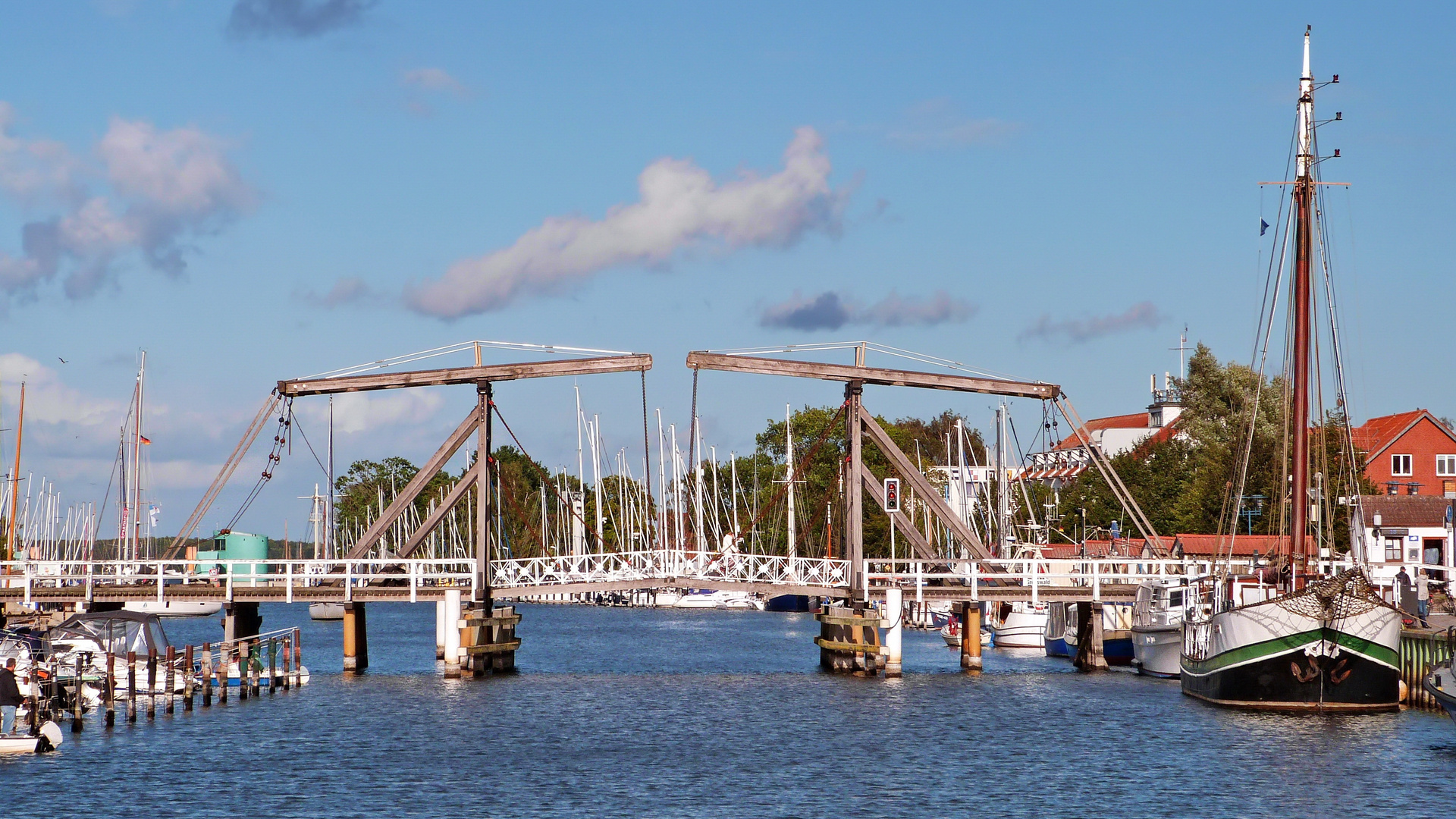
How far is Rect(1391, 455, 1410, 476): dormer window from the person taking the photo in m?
81.1

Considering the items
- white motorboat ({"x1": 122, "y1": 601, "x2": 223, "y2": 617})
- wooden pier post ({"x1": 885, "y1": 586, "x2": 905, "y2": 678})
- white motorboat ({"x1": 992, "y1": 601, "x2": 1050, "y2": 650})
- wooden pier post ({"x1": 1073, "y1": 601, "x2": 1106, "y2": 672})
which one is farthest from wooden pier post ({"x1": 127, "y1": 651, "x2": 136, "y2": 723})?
white motorboat ({"x1": 992, "y1": 601, "x2": 1050, "y2": 650})

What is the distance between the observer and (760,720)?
37.0m

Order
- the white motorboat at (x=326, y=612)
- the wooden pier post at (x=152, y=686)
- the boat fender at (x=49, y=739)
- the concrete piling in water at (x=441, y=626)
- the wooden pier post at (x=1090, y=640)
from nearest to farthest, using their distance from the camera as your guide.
A: the boat fender at (x=49, y=739), the wooden pier post at (x=152, y=686), the concrete piling in water at (x=441, y=626), the wooden pier post at (x=1090, y=640), the white motorboat at (x=326, y=612)

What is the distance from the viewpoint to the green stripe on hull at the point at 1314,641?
1325 inches

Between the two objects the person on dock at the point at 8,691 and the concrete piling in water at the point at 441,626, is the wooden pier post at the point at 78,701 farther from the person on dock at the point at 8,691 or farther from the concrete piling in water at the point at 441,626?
the concrete piling in water at the point at 441,626

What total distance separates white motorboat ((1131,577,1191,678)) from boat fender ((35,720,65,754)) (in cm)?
2668

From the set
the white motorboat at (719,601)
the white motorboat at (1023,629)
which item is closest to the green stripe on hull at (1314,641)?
the white motorboat at (1023,629)

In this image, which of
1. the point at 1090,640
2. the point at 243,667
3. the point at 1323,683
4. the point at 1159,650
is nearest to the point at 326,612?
the point at 243,667

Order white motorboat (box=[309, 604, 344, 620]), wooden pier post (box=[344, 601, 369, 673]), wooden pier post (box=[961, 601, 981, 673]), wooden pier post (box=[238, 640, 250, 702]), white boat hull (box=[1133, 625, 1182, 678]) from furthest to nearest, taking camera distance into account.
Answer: white motorboat (box=[309, 604, 344, 620]) < wooden pier post (box=[344, 601, 369, 673]) < wooden pier post (box=[961, 601, 981, 673]) < white boat hull (box=[1133, 625, 1182, 678]) < wooden pier post (box=[238, 640, 250, 702])

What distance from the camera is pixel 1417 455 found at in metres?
81.6

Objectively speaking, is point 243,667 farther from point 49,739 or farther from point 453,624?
point 49,739

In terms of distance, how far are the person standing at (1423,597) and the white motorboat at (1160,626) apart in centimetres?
541

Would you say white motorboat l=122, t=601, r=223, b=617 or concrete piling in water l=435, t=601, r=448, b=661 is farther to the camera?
concrete piling in water l=435, t=601, r=448, b=661

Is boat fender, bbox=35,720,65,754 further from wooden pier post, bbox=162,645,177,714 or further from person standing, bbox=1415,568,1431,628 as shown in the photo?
person standing, bbox=1415,568,1431,628
